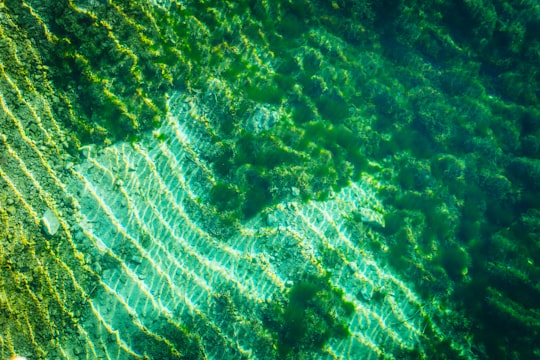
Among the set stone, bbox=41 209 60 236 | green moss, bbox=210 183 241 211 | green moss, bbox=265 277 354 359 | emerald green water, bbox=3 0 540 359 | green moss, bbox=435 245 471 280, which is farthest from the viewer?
green moss, bbox=435 245 471 280

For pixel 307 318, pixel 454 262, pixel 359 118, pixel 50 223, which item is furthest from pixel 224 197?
pixel 454 262

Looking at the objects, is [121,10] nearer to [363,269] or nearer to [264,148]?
[264,148]

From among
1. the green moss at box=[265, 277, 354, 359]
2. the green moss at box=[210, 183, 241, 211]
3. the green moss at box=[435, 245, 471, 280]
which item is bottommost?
the green moss at box=[265, 277, 354, 359]

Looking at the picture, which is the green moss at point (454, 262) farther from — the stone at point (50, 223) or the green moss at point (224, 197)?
the stone at point (50, 223)

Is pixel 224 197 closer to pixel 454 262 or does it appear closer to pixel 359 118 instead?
pixel 359 118

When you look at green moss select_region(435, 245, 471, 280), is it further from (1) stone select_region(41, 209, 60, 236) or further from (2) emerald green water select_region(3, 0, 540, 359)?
(1) stone select_region(41, 209, 60, 236)

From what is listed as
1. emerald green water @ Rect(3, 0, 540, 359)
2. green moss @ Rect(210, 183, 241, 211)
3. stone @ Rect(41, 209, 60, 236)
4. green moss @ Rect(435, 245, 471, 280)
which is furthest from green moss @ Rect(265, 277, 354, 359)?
stone @ Rect(41, 209, 60, 236)

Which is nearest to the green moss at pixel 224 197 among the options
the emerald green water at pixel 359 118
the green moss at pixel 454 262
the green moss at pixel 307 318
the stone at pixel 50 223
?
the emerald green water at pixel 359 118

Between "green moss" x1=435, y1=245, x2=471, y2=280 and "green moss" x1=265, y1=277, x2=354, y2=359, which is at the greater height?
"green moss" x1=435, y1=245, x2=471, y2=280

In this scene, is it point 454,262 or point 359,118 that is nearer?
point 454,262
